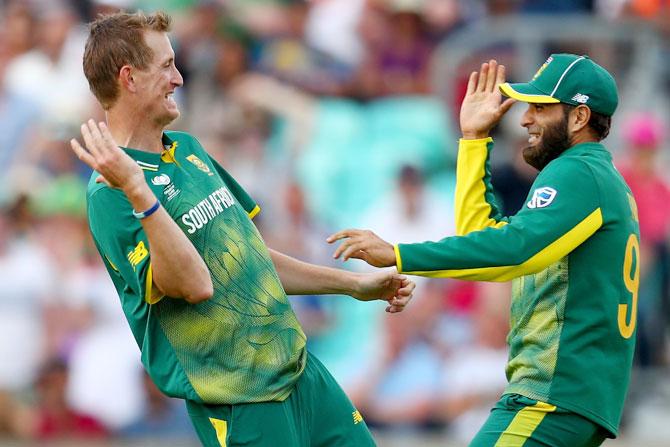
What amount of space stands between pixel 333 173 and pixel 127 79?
5.97 m

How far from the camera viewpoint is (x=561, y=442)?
477 centimetres

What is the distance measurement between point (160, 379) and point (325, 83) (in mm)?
6502

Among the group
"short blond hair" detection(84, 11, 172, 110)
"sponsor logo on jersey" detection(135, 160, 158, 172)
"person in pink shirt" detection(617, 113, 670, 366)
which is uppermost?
"short blond hair" detection(84, 11, 172, 110)

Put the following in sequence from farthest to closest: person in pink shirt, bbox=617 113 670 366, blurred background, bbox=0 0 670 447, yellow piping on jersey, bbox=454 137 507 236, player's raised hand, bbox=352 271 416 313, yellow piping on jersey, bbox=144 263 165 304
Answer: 1. blurred background, bbox=0 0 670 447
2. person in pink shirt, bbox=617 113 670 366
3. yellow piping on jersey, bbox=454 137 507 236
4. player's raised hand, bbox=352 271 416 313
5. yellow piping on jersey, bbox=144 263 165 304

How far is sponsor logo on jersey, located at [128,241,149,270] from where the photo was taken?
432 centimetres

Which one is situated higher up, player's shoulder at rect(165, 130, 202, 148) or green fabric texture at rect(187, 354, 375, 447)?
player's shoulder at rect(165, 130, 202, 148)

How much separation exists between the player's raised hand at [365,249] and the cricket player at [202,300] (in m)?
0.33

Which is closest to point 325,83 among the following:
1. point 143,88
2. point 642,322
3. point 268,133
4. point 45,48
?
point 268,133

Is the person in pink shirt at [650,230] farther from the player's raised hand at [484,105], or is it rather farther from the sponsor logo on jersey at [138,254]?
the sponsor logo on jersey at [138,254]

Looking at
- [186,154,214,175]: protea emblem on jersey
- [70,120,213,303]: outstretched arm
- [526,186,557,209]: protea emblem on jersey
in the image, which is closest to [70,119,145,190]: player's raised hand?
[70,120,213,303]: outstretched arm

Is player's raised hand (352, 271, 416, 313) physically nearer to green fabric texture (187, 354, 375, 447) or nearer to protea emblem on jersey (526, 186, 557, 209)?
green fabric texture (187, 354, 375, 447)

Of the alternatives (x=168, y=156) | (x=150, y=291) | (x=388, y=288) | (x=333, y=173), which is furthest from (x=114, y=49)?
(x=333, y=173)

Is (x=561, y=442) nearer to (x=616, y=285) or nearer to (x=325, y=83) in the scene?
(x=616, y=285)

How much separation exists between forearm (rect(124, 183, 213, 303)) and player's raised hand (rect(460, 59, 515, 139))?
152cm
